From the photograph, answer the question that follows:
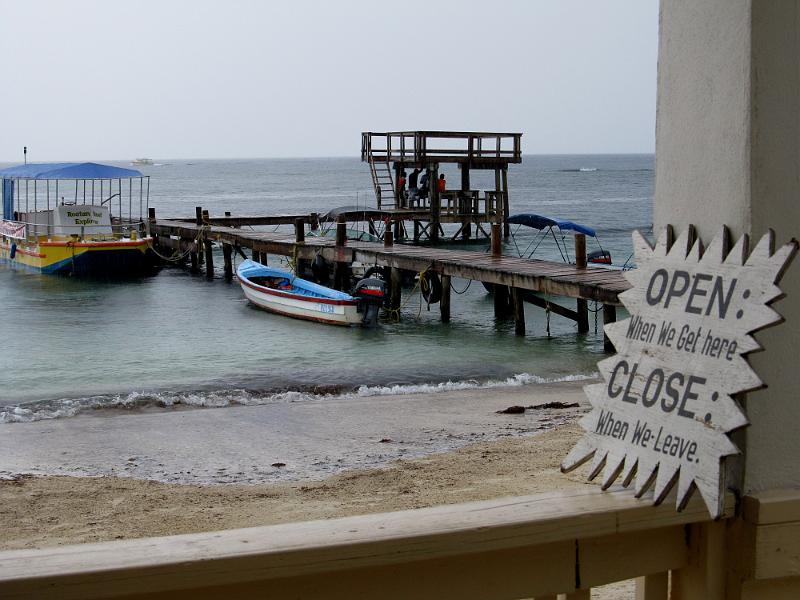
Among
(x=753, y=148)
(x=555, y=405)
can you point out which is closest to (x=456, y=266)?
(x=555, y=405)

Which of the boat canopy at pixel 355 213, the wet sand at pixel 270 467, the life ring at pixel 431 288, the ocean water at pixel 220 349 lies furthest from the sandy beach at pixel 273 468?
the boat canopy at pixel 355 213

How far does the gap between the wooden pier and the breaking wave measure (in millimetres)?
2406

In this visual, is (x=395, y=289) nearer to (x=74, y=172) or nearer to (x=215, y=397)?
(x=215, y=397)

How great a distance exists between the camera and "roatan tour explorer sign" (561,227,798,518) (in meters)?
2.06

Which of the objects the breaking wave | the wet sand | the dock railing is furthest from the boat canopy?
the dock railing

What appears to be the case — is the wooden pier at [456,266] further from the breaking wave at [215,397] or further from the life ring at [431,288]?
the breaking wave at [215,397]

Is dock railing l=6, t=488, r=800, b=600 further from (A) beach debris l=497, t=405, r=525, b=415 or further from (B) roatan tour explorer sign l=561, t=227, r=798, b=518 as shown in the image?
(A) beach debris l=497, t=405, r=525, b=415

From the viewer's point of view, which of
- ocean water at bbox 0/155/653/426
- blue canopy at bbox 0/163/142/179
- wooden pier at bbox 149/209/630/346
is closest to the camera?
ocean water at bbox 0/155/653/426

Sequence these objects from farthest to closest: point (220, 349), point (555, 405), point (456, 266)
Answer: point (456, 266) → point (220, 349) → point (555, 405)

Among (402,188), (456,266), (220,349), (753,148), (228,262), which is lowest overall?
(220,349)

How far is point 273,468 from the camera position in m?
9.41

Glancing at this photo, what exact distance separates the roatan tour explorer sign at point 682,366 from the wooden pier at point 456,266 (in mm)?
11772

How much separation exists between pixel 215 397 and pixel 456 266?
25.8 ft

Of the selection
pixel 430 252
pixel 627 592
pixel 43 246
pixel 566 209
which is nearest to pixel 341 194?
pixel 566 209
